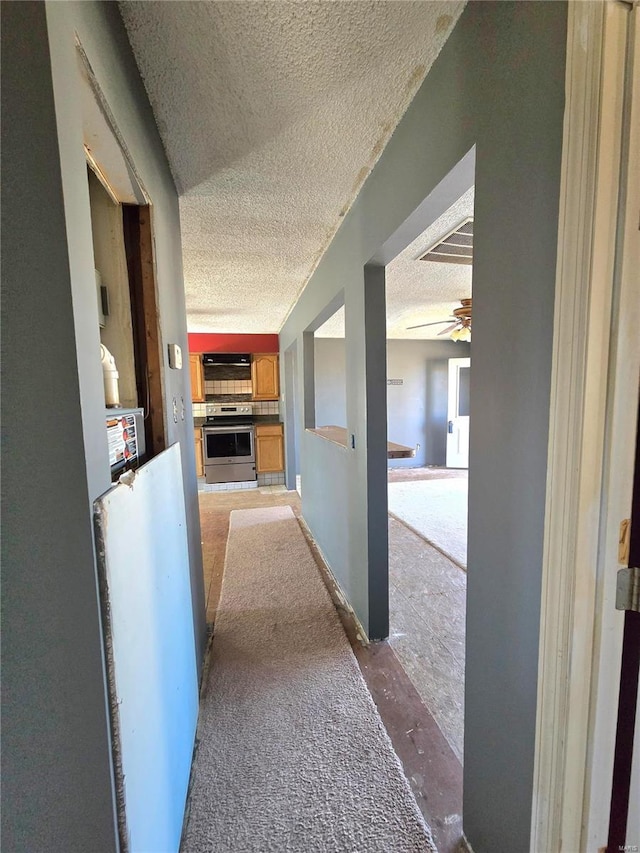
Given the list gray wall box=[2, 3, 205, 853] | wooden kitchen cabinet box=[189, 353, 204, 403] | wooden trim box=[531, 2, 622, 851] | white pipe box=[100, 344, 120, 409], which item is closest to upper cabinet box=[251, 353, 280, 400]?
wooden kitchen cabinet box=[189, 353, 204, 403]

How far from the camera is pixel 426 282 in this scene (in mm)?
3189

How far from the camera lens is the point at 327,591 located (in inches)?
94.7

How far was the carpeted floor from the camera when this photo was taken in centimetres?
316

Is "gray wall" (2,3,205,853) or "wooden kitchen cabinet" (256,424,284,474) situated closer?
"gray wall" (2,3,205,853)

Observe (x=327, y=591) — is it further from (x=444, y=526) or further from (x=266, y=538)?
(x=444, y=526)

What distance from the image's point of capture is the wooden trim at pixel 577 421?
1.96ft

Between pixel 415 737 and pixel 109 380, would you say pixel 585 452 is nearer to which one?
pixel 109 380

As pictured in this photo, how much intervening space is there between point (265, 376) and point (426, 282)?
10.6ft

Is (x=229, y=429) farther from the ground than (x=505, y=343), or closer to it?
closer to it

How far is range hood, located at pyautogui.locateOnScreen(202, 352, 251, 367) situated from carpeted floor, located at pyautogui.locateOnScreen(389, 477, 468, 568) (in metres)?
3.18

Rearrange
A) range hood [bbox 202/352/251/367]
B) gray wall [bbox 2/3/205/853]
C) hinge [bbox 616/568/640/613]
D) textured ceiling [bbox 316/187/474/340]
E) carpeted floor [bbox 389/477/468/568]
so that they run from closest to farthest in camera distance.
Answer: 1. gray wall [bbox 2/3/205/853]
2. hinge [bbox 616/568/640/613]
3. textured ceiling [bbox 316/187/474/340]
4. carpeted floor [bbox 389/477/468/568]
5. range hood [bbox 202/352/251/367]

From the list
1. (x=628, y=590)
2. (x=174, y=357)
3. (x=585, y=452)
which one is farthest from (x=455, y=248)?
(x=628, y=590)

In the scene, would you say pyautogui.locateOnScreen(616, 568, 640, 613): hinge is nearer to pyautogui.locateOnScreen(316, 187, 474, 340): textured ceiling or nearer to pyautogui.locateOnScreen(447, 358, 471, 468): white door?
pyautogui.locateOnScreen(316, 187, 474, 340): textured ceiling

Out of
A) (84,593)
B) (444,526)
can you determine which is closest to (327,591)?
(444,526)
